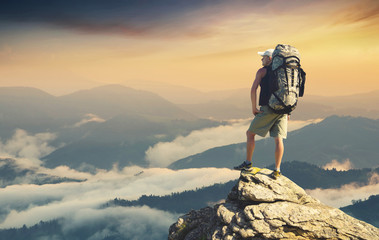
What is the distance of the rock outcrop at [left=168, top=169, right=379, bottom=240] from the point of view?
44.3 feet

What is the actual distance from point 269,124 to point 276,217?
471cm

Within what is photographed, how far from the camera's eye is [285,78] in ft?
44.6

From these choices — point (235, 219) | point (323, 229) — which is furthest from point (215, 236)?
point (323, 229)

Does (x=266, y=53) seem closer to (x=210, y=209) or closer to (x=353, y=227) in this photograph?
(x=353, y=227)

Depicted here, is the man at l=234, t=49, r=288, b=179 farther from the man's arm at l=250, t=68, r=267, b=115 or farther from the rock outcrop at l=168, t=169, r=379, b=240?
the rock outcrop at l=168, t=169, r=379, b=240

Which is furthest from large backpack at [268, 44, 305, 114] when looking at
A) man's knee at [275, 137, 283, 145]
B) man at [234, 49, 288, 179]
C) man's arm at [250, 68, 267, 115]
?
man's knee at [275, 137, 283, 145]

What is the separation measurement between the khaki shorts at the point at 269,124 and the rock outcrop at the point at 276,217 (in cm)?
261

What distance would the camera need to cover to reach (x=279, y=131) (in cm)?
1512

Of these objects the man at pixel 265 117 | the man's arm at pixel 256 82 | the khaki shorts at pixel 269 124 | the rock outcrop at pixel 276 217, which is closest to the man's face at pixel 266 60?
the man at pixel 265 117

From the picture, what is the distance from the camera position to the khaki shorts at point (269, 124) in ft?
49.0

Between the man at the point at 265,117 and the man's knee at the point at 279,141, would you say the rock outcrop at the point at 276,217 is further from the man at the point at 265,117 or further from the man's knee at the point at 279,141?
the man's knee at the point at 279,141

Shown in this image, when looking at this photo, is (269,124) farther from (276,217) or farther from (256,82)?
(276,217)

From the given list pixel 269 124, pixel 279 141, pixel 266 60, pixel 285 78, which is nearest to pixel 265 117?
pixel 269 124

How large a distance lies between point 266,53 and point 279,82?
1777mm
